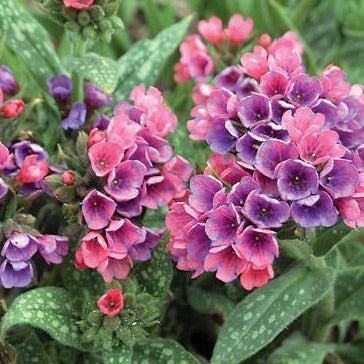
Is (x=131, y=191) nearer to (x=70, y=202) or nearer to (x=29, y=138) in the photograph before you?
(x=70, y=202)

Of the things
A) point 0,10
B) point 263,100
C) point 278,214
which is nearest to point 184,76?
point 0,10

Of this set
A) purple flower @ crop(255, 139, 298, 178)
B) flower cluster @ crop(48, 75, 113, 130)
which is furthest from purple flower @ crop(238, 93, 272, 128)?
flower cluster @ crop(48, 75, 113, 130)

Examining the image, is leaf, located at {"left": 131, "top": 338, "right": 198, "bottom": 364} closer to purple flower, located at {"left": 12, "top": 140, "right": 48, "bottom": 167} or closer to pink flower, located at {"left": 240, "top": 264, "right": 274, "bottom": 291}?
pink flower, located at {"left": 240, "top": 264, "right": 274, "bottom": 291}

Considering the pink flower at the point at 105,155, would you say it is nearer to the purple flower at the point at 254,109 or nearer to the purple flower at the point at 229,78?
the purple flower at the point at 254,109

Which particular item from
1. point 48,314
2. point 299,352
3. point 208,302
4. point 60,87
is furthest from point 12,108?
point 299,352

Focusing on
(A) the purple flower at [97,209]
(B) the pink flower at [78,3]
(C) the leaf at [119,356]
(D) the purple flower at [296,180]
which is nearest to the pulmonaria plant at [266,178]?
(D) the purple flower at [296,180]

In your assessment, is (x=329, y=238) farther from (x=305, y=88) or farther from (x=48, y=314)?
(x=48, y=314)
